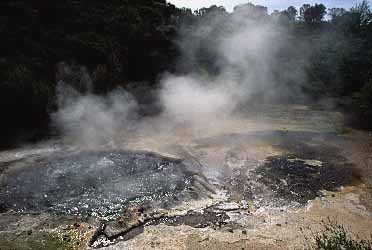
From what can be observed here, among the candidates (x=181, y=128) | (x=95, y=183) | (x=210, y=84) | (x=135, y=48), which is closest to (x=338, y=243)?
(x=95, y=183)

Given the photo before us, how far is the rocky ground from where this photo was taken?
26.1 feet

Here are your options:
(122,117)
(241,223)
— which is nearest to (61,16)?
(122,117)

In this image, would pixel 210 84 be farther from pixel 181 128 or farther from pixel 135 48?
pixel 181 128

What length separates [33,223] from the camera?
8.25m

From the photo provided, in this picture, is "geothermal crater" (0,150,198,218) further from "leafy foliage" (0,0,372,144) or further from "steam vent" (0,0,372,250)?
"leafy foliage" (0,0,372,144)

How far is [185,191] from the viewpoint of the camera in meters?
10.0

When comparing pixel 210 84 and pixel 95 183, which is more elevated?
pixel 210 84

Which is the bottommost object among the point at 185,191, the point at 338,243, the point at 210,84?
the point at 185,191

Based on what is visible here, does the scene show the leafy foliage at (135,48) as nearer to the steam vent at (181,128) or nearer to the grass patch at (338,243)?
the steam vent at (181,128)

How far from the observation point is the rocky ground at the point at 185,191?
7.95 m

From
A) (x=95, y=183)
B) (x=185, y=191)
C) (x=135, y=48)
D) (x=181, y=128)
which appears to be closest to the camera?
(x=185, y=191)

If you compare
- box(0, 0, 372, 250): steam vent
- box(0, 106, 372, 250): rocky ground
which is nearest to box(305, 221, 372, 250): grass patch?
box(0, 0, 372, 250): steam vent

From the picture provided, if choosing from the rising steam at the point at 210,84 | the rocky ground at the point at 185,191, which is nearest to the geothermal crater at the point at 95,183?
the rocky ground at the point at 185,191

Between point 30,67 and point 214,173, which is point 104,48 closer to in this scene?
point 30,67
